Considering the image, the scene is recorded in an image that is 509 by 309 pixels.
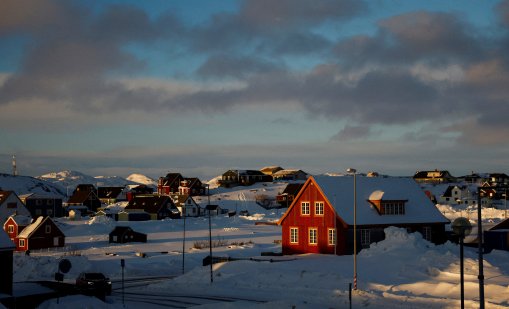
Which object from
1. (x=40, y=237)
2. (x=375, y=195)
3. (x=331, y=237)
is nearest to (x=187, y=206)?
(x=40, y=237)

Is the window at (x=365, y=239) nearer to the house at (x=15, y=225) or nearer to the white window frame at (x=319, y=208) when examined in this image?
the white window frame at (x=319, y=208)

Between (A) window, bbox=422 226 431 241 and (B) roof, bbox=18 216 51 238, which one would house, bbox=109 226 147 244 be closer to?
(B) roof, bbox=18 216 51 238

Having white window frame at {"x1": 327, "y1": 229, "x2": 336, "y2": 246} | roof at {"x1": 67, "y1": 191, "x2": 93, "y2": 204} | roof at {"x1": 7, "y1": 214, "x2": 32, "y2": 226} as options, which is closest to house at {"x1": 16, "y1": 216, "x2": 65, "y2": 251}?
roof at {"x1": 7, "y1": 214, "x2": 32, "y2": 226}

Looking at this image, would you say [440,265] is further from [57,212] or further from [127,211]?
[57,212]

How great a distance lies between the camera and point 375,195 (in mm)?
59812

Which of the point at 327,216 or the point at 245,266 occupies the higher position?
the point at 327,216

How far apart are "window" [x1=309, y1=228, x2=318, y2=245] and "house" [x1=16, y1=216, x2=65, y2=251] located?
32.5m

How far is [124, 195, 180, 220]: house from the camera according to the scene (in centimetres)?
11894

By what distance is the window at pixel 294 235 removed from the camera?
5951cm

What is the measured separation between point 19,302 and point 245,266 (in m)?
19.1

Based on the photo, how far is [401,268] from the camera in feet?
143

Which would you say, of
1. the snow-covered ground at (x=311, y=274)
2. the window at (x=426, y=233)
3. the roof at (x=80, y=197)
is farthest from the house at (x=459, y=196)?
the window at (x=426, y=233)

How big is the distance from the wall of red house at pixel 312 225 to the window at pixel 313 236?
27 cm

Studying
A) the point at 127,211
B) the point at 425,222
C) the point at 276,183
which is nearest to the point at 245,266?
the point at 425,222
